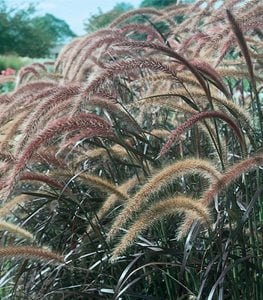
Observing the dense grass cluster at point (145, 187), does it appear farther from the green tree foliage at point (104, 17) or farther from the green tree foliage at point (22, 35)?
the green tree foliage at point (22, 35)

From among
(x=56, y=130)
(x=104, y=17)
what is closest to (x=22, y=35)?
(x=104, y=17)

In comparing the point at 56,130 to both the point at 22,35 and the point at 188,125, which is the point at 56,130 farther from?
the point at 22,35

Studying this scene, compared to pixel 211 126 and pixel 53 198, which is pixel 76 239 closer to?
pixel 53 198

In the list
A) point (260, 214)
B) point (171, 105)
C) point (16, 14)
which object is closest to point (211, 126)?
point (171, 105)

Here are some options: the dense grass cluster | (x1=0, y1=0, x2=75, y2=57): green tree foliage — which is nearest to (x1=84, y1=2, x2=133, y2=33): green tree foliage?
the dense grass cluster

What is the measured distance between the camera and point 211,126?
2924 mm

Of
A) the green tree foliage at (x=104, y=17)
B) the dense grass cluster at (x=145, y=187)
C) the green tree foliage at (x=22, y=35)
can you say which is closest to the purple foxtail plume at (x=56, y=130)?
the dense grass cluster at (x=145, y=187)

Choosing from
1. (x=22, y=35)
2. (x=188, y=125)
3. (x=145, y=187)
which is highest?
(x=188, y=125)

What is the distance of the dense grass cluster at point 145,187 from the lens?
8.18ft

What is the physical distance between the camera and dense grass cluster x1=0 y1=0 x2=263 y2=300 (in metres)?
2.49

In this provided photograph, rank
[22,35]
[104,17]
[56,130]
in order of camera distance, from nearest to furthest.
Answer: [56,130] < [104,17] < [22,35]

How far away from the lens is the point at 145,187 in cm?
247

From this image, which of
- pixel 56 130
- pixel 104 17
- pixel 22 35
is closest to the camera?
pixel 56 130

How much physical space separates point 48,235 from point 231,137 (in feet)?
3.18
